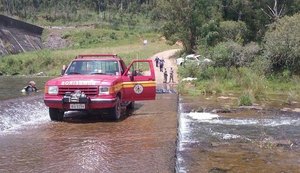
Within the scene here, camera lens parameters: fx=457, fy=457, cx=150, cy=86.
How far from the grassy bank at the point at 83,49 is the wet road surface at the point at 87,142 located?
29.7 meters

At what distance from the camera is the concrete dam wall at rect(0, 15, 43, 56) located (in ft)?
192

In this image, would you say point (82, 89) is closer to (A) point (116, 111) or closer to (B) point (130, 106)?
(A) point (116, 111)

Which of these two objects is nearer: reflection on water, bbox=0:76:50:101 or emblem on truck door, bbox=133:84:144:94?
emblem on truck door, bbox=133:84:144:94

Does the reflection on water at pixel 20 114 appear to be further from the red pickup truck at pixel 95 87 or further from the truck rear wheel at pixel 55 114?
the red pickup truck at pixel 95 87

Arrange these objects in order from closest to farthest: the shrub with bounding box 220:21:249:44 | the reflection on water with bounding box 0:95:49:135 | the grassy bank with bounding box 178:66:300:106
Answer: the reflection on water with bounding box 0:95:49:135 → the grassy bank with bounding box 178:66:300:106 → the shrub with bounding box 220:21:249:44

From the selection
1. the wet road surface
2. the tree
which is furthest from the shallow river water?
the tree

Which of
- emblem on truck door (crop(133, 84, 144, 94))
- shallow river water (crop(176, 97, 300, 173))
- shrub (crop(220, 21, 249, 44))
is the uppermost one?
shrub (crop(220, 21, 249, 44))

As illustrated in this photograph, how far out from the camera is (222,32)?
135ft

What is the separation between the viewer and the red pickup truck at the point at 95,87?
11.3 metres

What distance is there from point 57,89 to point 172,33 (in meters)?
35.1

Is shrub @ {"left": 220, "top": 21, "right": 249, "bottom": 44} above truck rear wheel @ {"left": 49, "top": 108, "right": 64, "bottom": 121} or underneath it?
above

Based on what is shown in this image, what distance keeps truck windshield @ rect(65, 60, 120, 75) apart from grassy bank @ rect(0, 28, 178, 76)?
29323 mm

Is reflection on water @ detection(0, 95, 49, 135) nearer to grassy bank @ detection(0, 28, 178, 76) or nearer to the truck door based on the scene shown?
the truck door

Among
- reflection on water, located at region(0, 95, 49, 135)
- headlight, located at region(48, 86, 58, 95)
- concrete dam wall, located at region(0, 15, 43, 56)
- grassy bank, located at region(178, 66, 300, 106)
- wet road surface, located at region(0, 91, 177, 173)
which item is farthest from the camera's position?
concrete dam wall, located at region(0, 15, 43, 56)
